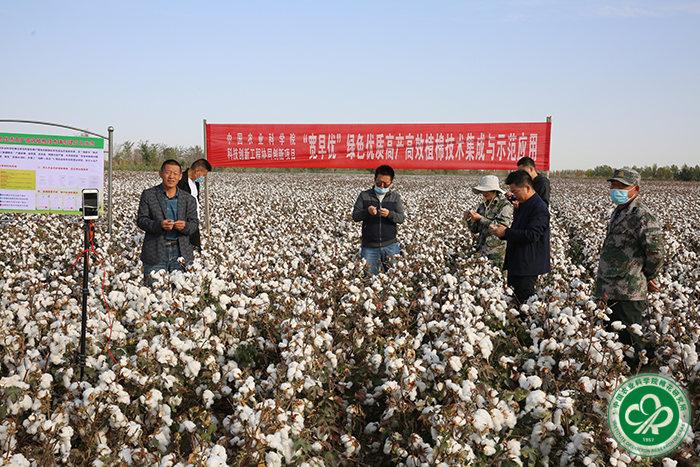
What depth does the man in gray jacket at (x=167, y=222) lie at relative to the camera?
5071 mm

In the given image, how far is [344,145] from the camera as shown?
33.4 ft

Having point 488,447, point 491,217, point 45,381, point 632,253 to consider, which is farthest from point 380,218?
point 45,381

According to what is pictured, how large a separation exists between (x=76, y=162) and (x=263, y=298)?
16.3ft

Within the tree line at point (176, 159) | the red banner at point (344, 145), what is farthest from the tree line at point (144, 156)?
the red banner at point (344, 145)

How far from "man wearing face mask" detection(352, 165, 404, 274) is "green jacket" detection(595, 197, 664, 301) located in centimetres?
249

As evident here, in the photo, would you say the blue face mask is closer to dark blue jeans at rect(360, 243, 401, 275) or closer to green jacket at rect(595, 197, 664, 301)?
green jacket at rect(595, 197, 664, 301)

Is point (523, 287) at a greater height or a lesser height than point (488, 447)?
greater

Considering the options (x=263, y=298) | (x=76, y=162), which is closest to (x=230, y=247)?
(x=76, y=162)

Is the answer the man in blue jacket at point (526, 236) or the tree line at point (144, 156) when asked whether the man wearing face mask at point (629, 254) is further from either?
the tree line at point (144, 156)

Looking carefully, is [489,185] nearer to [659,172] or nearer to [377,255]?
[377,255]

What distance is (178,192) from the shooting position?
5375mm

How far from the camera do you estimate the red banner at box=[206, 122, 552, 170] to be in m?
10.0
